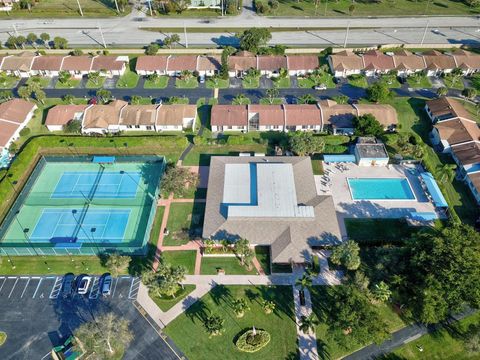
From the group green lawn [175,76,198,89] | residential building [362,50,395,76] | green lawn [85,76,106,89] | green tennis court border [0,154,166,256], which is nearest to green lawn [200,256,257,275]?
green tennis court border [0,154,166,256]

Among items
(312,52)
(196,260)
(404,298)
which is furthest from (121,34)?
(404,298)

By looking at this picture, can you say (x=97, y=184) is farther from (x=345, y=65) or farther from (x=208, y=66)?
(x=345, y=65)

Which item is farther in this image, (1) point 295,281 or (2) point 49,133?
(2) point 49,133

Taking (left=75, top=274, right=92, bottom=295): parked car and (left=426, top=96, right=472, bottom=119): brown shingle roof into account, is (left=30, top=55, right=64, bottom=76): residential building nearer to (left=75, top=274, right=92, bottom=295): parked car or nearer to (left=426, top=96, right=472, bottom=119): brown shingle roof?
(left=75, top=274, right=92, bottom=295): parked car

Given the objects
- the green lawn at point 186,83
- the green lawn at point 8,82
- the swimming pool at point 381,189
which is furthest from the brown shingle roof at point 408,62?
the green lawn at point 8,82

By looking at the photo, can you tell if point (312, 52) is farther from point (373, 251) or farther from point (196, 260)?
point (196, 260)
